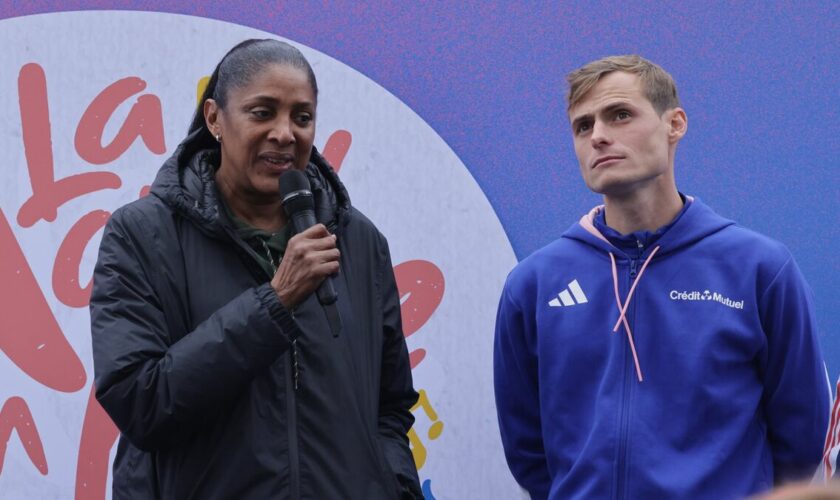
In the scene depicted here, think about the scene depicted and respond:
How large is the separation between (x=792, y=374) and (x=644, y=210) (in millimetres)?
397

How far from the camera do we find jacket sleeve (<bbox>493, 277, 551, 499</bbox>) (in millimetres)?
2195

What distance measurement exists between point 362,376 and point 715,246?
69 centimetres

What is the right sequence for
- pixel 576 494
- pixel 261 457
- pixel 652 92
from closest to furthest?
pixel 261 457
pixel 576 494
pixel 652 92

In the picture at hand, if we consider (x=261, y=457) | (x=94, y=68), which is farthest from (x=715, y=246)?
(x=94, y=68)

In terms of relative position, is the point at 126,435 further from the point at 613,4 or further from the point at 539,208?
the point at 613,4

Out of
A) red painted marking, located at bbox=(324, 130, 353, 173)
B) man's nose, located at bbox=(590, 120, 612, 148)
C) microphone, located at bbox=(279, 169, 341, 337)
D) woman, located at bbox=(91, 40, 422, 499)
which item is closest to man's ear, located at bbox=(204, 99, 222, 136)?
woman, located at bbox=(91, 40, 422, 499)

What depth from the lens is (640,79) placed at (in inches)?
84.1

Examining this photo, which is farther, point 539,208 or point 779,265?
point 539,208

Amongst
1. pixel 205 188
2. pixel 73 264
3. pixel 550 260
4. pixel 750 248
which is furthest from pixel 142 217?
pixel 750 248

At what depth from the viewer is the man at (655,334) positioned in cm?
193

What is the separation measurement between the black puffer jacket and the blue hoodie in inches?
13.8

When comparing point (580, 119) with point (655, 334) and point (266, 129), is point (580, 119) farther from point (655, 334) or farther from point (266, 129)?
point (266, 129)

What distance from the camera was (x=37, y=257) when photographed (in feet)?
7.92

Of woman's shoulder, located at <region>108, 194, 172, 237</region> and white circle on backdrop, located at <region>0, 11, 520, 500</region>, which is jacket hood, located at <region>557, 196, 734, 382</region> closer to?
white circle on backdrop, located at <region>0, 11, 520, 500</region>
